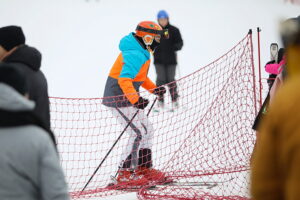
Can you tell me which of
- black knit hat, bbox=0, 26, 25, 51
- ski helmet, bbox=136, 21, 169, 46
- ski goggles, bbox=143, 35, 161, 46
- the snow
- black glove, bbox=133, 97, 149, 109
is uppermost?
the snow

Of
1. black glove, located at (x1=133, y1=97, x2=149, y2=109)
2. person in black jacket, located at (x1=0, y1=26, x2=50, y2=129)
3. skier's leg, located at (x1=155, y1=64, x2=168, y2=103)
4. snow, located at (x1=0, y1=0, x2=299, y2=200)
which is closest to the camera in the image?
person in black jacket, located at (x1=0, y1=26, x2=50, y2=129)

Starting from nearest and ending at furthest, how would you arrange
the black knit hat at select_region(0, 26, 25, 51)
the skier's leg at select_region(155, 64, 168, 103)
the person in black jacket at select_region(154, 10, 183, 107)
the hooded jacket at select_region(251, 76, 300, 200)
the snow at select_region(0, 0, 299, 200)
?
the hooded jacket at select_region(251, 76, 300, 200)
the black knit hat at select_region(0, 26, 25, 51)
the person in black jacket at select_region(154, 10, 183, 107)
the skier's leg at select_region(155, 64, 168, 103)
the snow at select_region(0, 0, 299, 200)

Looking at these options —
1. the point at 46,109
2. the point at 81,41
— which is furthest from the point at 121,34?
the point at 46,109

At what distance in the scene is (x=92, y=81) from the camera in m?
8.59

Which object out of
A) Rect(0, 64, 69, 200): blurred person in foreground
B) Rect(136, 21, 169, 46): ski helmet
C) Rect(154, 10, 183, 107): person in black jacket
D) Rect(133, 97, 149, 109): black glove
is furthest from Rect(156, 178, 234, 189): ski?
Rect(154, 10, 183, 107): person in black jacket

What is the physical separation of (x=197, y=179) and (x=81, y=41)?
7.15 metres

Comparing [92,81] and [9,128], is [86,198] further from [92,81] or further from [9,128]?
[92,81]

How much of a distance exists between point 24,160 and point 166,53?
533 centimetres

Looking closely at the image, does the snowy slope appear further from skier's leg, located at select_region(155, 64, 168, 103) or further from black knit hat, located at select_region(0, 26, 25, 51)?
black knit hat, located at select_region(0, 26, 25, 51)

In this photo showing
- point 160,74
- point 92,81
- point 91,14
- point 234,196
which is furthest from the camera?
point 91,14

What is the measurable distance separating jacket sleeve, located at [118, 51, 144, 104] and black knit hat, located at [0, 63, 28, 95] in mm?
2013

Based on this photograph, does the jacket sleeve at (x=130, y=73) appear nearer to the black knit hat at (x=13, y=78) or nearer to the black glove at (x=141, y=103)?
the black glove at (x=141, y=103)

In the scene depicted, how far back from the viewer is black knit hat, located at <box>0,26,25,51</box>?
2402mm

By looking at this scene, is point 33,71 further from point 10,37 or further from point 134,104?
point 134,104
